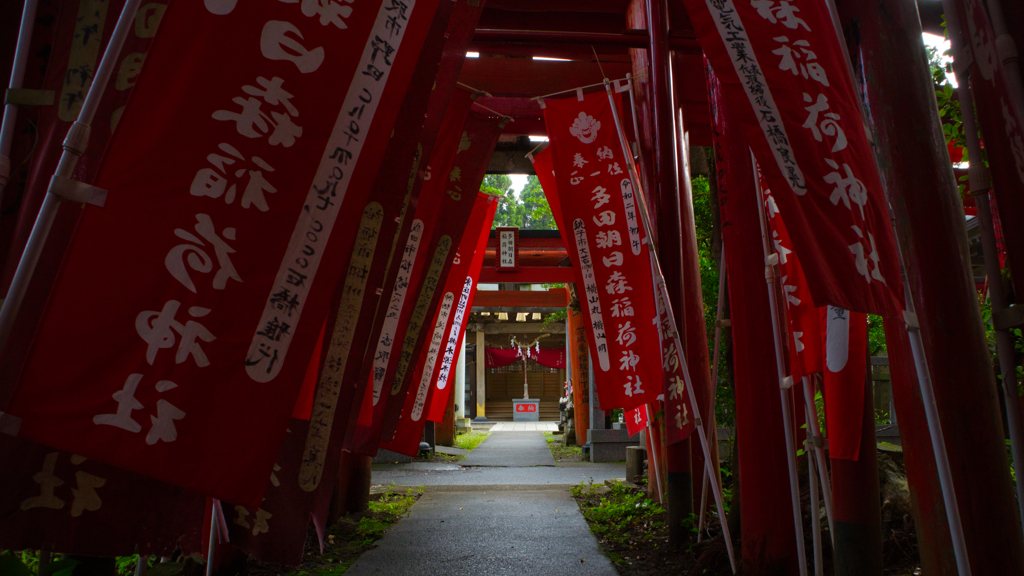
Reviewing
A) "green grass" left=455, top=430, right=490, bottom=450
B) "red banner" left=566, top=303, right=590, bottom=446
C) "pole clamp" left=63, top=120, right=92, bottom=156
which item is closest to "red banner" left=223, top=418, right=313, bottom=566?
"pole clamp" left=63, top=120, right=92, bottom=156

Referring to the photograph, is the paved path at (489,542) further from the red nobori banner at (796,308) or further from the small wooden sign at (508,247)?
the small wooden sign at (508,247)

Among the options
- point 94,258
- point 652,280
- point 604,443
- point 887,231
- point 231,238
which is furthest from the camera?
point 604,443

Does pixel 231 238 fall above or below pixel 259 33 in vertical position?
below

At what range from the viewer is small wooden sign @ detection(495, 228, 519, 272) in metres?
12.9

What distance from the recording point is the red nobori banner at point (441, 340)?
503 cm

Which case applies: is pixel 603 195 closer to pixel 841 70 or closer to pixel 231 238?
pixel 841 70

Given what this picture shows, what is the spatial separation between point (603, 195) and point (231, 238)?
372cm

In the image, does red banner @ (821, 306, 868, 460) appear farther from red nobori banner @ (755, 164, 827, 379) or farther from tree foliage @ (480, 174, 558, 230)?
tree foliage @ (480, 174, 558, 230)

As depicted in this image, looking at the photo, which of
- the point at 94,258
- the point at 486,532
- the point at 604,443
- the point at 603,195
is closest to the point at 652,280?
the point at 603,195

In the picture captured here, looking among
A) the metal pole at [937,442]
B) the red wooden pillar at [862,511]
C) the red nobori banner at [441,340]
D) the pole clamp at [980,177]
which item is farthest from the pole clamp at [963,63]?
the red nobori banner at [441,340]

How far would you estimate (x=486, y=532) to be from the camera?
217 inches

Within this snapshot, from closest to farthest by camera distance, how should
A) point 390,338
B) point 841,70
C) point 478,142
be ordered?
point 841,70
point 390,338
point 478,142

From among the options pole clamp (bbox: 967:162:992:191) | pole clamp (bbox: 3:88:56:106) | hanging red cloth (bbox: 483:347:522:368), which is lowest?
pole clamp (bbox: 3:88:56:106)

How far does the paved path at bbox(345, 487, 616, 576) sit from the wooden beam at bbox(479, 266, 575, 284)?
738 centimetres
